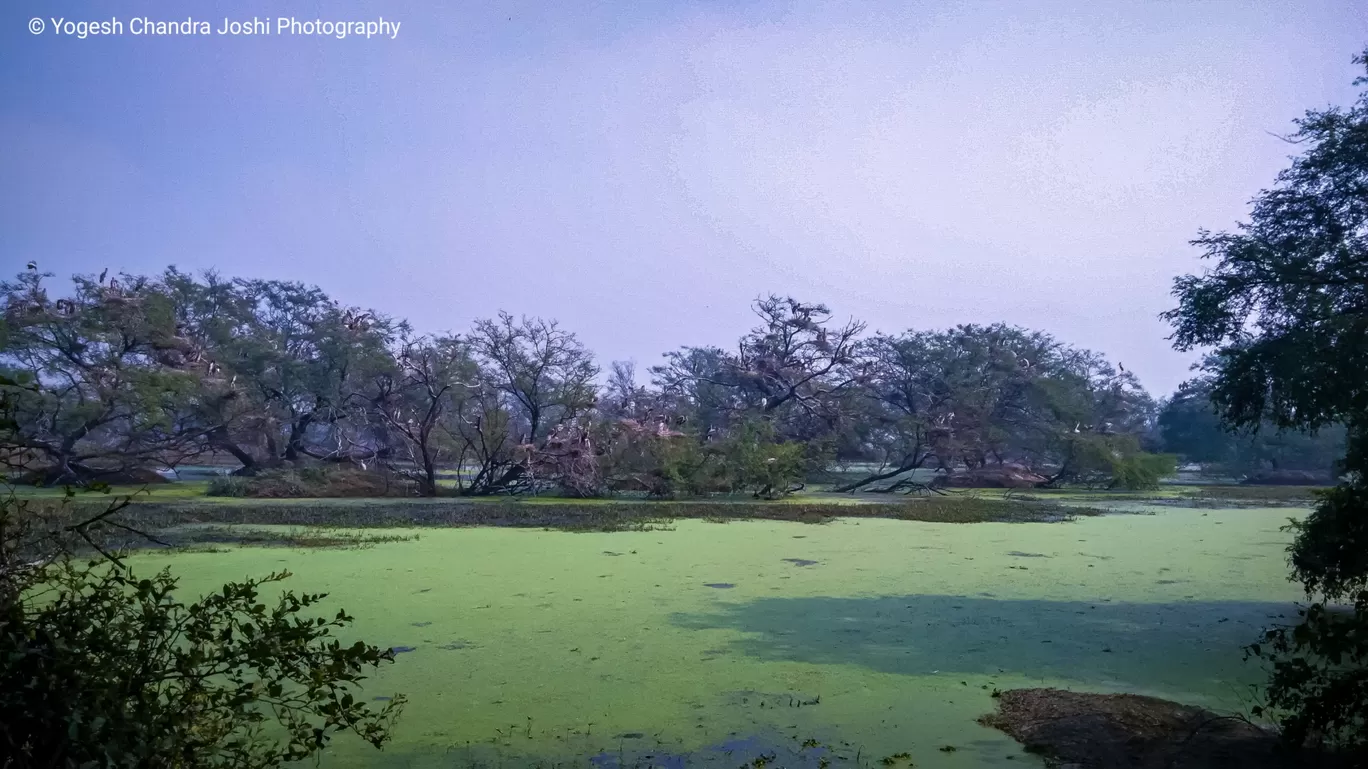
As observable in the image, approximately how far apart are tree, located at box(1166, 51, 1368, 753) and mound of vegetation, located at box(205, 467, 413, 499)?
530 inches

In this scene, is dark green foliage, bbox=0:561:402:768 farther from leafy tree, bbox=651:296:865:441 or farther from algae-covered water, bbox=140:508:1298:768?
leafy tree, bbox=651:296:865:441

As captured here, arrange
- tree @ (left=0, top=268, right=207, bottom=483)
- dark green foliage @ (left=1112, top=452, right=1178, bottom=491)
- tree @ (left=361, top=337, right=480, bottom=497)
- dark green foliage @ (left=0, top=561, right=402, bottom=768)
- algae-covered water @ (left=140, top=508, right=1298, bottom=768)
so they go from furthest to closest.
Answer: dark green foliage @ (left=1112, top=452, right=1178, bottom=491) → tree @ (left=361, top=337, right=480, bottom=497) → tree @ (left=0, top=268, right=207, bottom=483) → algae-covered water @ (left=140, top=508, right=1298, bottom=768) → dark green foliage @ (left=0, top=561, right=402, bottom=768)

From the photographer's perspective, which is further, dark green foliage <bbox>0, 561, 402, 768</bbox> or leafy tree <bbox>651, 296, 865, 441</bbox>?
leafy tree <bbox>651, 296, 865, 441</bbox>

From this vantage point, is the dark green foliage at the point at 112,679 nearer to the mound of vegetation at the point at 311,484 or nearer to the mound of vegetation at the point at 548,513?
the mound of vegetation at the point at 548,513

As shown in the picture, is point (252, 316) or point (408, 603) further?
point (252, 316)

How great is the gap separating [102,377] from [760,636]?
14.0 m

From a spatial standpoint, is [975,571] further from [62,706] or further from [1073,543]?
[62,706]

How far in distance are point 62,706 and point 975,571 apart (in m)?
6.21

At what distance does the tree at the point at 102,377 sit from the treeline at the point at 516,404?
4cm

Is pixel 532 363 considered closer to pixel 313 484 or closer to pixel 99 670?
pixel 313 484

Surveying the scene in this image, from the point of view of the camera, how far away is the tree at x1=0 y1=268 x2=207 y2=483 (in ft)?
47.5

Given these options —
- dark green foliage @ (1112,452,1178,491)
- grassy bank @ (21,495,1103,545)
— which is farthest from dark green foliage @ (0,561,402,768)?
dark green foliage @ (1112,452,1178,491)

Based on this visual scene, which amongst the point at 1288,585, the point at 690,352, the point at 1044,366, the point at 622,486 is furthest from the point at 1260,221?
the point at 690,352

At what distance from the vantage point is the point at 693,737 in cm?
321
